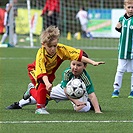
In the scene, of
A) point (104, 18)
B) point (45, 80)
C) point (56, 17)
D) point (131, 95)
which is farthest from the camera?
point (104, 18)

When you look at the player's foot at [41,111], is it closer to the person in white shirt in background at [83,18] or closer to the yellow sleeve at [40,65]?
the yellow sleeve at [40,65]

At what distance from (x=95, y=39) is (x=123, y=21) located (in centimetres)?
1765

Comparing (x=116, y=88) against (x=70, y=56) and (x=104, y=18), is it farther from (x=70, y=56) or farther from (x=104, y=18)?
(x=104, y=18)

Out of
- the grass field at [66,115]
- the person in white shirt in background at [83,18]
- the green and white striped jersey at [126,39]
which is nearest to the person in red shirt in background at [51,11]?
the person in white shirt in background at [83,18]

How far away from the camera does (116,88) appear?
32.1 ft

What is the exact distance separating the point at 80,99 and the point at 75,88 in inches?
14.0

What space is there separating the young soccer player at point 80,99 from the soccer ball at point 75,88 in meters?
0.11

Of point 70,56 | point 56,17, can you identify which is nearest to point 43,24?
point 56,17

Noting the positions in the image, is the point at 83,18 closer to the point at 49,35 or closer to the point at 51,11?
the point at 51,11

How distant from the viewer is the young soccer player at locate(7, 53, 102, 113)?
26.1ft

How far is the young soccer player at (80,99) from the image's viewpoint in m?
7.96

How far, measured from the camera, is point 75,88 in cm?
783

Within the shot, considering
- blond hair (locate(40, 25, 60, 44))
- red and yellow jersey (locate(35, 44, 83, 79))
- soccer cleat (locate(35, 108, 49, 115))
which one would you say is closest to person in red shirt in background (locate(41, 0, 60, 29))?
red and yellow jersey (locate(35, 44, 83, 79))

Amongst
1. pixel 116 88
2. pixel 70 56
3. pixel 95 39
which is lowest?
pixel 95 39
